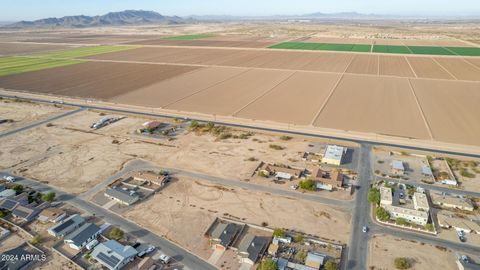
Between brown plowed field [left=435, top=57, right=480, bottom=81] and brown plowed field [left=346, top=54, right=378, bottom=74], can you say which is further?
brown plowed field [left=346, top=54, right=378, bottom=74]

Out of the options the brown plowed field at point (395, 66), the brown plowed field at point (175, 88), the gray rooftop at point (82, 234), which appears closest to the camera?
the gray rooftop at point (82, 234)

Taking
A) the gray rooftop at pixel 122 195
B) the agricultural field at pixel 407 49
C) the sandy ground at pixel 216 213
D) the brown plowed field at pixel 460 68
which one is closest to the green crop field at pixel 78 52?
the agricultural field at pixel 407 49

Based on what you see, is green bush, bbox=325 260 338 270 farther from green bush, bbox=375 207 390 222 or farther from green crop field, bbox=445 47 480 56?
green crop field, bbox=445 47 480 56

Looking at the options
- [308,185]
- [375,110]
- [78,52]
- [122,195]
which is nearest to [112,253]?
[122,195]

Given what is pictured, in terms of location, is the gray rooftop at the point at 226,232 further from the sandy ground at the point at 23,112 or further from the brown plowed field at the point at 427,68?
the brown plowed field at the point at 427,68

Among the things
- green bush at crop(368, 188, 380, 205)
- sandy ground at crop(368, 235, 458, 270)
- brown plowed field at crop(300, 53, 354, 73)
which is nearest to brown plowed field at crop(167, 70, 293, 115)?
brown plowed field at crop(300, 53, 354, 73)

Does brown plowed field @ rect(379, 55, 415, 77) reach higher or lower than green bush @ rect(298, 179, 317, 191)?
higher
